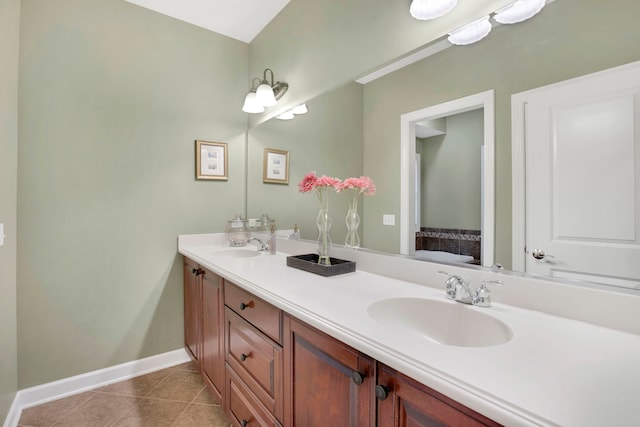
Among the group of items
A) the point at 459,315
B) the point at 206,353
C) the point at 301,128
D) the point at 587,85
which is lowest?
the point at 206,353

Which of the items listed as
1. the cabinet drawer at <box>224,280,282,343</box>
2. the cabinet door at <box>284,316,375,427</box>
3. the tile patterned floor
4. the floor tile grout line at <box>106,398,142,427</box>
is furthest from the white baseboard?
the cabinet door at <box>284,316,375,427</box>

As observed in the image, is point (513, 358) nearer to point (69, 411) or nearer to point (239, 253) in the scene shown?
point (239, 253)

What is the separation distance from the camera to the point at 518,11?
0.98 meters

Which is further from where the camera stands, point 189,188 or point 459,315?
A: point 189,188

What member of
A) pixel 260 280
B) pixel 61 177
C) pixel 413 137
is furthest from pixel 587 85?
pixel 61 177

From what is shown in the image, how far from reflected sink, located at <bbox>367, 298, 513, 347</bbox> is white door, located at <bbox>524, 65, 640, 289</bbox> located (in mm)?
260

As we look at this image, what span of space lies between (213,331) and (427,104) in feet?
5.33

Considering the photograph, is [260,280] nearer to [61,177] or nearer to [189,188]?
[189,188]

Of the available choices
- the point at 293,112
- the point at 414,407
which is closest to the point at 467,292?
the point at 414,407

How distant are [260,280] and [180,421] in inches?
42.3

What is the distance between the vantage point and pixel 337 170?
166 centimetres

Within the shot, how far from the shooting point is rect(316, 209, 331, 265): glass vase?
1.53 meters

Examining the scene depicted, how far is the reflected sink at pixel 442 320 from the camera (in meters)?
0.90

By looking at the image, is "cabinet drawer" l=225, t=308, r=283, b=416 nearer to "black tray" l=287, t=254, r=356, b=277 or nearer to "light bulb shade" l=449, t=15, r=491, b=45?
"black tray" l=287, t=254, r=356, b=277
